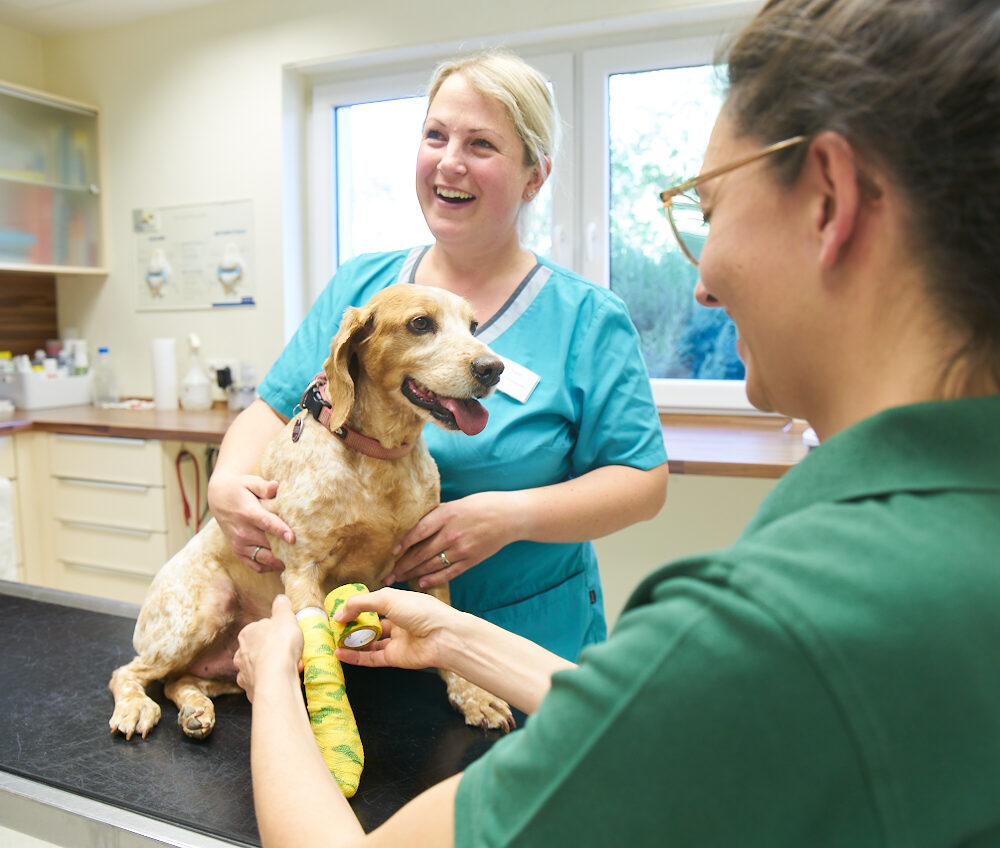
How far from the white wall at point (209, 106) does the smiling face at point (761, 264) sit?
2577mm

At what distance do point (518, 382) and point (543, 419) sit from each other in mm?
74

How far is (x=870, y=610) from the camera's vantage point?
1.32ft

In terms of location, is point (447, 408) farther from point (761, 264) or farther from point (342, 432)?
Result: point (761, 264)

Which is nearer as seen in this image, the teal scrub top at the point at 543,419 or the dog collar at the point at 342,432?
the dog collar at the point at 342,432

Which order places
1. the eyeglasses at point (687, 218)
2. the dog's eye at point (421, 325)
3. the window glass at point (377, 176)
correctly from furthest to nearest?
the window glass at point (377, 176)
the dog's eye at point (421, 325)
the eyeglasses at point (687, 218)

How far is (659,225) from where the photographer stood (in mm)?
2971

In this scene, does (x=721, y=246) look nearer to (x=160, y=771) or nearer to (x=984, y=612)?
(x=984, y=612)

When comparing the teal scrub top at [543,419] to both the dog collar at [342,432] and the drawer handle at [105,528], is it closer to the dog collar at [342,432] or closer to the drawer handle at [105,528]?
the dog collar at [342,432]

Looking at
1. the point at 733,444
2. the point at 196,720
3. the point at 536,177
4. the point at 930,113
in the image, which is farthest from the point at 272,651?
the point at 733,444

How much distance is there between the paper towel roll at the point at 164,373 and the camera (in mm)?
3498

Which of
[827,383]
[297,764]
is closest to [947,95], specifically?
[827,383]

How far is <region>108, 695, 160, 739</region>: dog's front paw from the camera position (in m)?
1.08

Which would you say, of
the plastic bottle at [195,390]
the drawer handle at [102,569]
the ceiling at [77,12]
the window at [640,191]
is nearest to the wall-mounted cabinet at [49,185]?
the ceiling at [77,12]

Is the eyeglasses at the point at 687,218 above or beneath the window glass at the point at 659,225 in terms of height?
beneath
